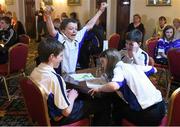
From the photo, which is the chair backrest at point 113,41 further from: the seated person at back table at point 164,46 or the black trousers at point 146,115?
the black trousers at point 146,115

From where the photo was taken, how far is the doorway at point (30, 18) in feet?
43.0

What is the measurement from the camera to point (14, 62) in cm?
436

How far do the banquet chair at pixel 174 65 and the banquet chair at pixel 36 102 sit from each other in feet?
6.44

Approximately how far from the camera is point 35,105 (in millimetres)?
2279

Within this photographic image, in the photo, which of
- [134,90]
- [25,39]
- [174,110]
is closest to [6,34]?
[25,39]

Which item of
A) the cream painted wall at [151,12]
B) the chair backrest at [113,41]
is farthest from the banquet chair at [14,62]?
the cream painted wall at [151,12]

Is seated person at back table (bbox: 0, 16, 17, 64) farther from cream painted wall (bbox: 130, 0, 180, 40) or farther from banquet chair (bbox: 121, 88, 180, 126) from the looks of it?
cream painted wall (bbox: 130, 0, 180, 40)

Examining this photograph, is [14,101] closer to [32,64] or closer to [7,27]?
[7,27]

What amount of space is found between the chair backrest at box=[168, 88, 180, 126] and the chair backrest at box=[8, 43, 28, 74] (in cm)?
278

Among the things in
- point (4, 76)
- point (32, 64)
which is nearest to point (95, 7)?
point (32, 64)

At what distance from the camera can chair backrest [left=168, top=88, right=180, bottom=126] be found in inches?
81.9

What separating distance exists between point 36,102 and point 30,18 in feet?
37.6

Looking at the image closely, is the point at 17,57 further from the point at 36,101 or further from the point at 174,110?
the point at 174,110

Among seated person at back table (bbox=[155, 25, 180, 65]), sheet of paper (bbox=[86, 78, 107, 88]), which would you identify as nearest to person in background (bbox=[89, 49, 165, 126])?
sheet of paper (bbox=[86, 78, 107, 88])
